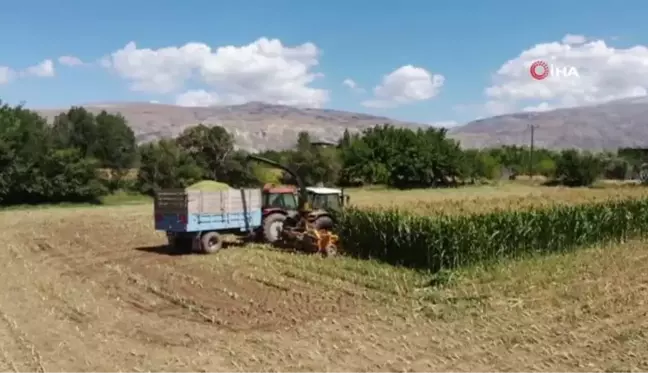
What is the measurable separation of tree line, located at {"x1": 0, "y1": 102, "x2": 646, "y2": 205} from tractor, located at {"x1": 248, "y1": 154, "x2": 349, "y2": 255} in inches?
727

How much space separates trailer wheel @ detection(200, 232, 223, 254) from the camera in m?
19.3

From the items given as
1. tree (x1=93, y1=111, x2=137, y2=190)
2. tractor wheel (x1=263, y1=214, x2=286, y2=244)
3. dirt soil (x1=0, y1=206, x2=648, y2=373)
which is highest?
tree (x1=93, y1=111, x2=137, y2=190)

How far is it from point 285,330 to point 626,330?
17.0 ft

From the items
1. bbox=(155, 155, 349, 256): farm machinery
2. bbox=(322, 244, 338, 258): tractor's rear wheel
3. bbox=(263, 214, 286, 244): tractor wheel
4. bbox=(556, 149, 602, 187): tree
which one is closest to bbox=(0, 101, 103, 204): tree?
bbox=(155, 155, 349, 256): farm machinery

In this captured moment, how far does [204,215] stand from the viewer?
1938 cm

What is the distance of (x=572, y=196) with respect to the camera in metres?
23.0

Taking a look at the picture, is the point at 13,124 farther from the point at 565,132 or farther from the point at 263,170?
the point at 565,132

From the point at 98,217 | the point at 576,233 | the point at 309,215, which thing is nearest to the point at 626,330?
the point at 576,233

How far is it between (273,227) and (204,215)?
2.35 m

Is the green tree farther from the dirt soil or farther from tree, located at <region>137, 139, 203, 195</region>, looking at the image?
the dirt soil

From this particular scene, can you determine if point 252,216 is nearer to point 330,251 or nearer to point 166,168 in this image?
point 330,251

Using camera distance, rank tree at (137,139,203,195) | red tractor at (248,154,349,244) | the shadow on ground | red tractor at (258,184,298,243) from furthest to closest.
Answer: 1. tree at (137,139,203,195)
2. red tractor at (258,184,298,243)
3. red tractor at (248,154,349,244)
4. the shadow on ground

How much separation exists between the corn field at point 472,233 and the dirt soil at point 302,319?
1216mm

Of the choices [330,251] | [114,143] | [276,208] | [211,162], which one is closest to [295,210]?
[276,208]
